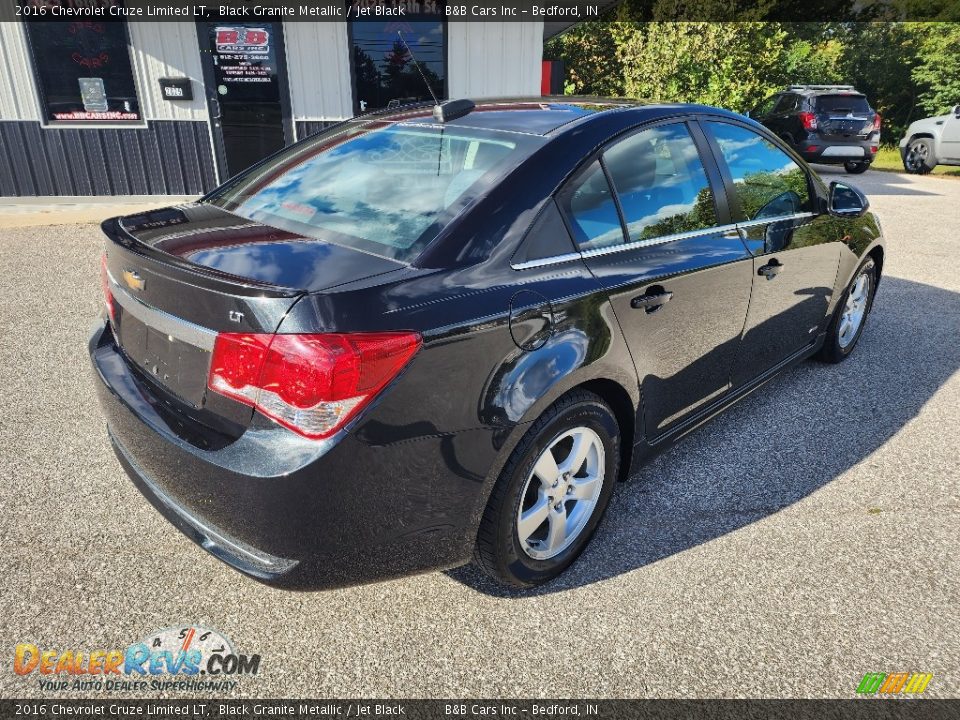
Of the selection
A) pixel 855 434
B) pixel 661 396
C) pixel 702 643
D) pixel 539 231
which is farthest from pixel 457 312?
pixel 855 434

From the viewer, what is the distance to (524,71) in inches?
380

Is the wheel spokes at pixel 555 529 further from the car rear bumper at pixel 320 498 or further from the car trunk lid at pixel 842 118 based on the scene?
the car trunk lid at pixel 842 118

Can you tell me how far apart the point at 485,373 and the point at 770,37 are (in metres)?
16.9

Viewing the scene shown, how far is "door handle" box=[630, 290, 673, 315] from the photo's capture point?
2418 mm

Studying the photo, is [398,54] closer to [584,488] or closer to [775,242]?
[775,242]

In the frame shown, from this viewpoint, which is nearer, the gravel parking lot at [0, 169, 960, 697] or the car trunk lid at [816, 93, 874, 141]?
the gravel parking lot at [0, 169, 960, 697]

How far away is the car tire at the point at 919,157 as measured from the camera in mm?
15320

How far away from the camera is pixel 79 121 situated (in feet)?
29.6

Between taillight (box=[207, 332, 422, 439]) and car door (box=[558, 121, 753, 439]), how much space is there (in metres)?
0.90

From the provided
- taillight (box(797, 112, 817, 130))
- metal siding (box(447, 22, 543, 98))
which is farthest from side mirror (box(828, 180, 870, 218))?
taillight (box(797, 112, 817, 130))

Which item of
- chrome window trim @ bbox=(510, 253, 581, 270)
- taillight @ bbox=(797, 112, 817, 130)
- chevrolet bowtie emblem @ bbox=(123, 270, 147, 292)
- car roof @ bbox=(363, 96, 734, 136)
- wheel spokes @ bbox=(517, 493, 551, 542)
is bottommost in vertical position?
wheel spokes @ bbox=(517, 493, 551, 542)

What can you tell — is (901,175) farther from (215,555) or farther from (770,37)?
(215,555)

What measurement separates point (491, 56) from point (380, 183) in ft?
26.3

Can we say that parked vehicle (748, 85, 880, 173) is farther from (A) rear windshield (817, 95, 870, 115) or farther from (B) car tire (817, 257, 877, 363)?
(B) car tire (817, 257, 877, 363)
